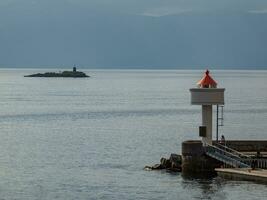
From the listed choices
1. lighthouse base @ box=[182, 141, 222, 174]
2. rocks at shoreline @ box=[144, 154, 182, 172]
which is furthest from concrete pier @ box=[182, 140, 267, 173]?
rocks at shoreline @ box=[144, 154, 182, 172]

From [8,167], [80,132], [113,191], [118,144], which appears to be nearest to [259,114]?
[80,132]

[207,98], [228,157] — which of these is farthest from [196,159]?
[207,98]

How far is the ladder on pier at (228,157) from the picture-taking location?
1880 inches

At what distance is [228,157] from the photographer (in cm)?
4853

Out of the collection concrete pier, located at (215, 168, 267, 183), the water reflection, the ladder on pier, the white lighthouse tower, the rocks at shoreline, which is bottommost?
the water reflection

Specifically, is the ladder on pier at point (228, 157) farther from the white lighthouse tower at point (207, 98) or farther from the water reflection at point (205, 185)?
the white lighthouse tower at point (207, 98)

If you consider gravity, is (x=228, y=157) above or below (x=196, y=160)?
above

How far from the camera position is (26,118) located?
11244 centimetres

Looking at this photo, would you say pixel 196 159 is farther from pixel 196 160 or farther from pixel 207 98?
pixel 207 98

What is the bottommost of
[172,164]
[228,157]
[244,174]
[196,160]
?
[244,174]

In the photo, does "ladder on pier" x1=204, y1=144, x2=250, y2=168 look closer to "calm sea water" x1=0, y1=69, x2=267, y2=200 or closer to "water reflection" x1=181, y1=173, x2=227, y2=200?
"water reflection" x1=181, y1=173, x2=227, y2=200

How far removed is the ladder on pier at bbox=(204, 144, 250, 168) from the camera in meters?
47.8

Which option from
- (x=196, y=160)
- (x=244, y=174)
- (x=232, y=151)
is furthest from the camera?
(x=232, y=151)

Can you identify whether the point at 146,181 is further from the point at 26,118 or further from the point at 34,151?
the point at 26,118
